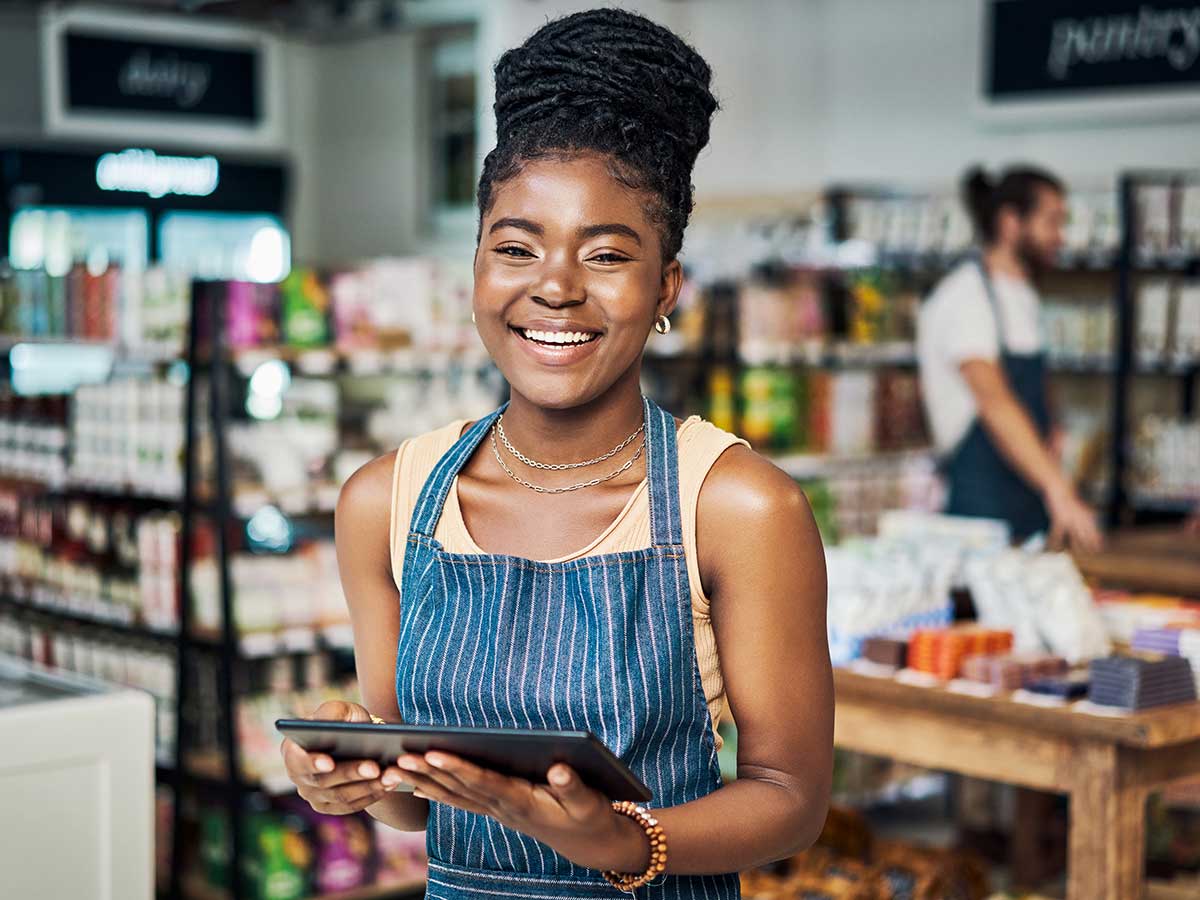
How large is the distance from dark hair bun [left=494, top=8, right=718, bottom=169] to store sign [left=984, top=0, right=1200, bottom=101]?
6.47m

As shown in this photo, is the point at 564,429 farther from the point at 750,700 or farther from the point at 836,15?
the point at 836,15

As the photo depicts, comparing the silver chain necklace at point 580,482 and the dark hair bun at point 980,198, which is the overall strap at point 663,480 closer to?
the silver chain necklace at point 580,482

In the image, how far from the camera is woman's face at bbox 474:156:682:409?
1490mm

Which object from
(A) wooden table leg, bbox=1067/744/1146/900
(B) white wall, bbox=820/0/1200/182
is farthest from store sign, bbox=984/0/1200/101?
(A) wooden table leg, bbox=1067/744/1146/900

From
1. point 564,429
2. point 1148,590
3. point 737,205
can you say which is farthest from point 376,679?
point 737,205

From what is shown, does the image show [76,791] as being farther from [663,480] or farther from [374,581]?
[663,480]

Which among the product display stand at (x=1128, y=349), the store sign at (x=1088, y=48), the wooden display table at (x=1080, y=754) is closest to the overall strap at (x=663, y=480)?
the wooden display table at (x=1080, y=754)

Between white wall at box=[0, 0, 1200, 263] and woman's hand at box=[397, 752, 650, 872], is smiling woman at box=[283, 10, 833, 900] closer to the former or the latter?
woman's hand at box=[397, 752, 650, 872]

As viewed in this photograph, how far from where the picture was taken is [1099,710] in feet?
9.18

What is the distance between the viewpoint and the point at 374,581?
1.67m

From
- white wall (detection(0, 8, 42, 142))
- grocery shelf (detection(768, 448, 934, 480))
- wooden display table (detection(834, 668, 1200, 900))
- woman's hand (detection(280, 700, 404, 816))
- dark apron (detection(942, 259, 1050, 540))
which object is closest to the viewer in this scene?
woman's hand (detection(280, 700, 404, 816))

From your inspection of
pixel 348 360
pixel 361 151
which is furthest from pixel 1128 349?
pixel 361 151

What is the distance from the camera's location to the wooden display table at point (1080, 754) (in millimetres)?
2744

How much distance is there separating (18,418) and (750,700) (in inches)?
176
